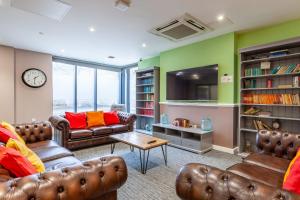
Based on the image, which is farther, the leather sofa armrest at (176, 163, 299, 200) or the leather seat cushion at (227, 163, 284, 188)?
the leather seat cushion at (227, 163, 284, 188)

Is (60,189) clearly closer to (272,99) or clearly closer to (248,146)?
(272,99)

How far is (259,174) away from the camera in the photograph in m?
1.70

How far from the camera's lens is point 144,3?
2.54 meters

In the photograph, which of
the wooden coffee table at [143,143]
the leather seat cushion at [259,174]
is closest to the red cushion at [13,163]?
the wooden coffee table at [143,143]

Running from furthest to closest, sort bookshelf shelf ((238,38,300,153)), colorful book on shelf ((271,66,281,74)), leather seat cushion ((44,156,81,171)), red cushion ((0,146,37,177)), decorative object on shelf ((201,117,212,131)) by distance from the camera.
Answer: decorative object on shelf ((201,117,212,131)) < colorful book on shelf ((271,66,281,74)) < bookshelf shelf ((238,38,300,153)) < leather seat cushion ((44,156,81,171)) < red cushion ((0,146,37,177))

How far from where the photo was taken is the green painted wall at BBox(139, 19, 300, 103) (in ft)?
10.6

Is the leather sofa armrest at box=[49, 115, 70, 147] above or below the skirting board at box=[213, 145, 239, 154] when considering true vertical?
above

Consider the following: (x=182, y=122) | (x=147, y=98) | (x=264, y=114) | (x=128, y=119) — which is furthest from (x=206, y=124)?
(x=147, y=98)

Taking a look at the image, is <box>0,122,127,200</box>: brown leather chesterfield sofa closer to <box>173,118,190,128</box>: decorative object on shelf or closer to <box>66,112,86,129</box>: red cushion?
<box>66,112,86,129</box>: red cushion

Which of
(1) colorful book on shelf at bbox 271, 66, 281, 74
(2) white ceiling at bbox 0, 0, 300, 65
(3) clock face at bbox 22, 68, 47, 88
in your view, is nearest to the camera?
(2) white ceiling at bbox 0, 0, 300, 65

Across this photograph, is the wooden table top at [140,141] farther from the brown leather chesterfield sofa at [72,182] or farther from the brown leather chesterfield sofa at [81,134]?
the brown leather chesterfield sofa at [72,182]

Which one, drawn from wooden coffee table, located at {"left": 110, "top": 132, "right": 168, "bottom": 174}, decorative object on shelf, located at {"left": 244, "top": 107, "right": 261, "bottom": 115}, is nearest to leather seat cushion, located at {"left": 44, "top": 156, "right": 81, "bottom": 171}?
wooden coffee table, located at {"left": 110, "top": 132, "right": 168, "bottom": 174}

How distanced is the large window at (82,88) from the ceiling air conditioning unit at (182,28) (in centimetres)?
377

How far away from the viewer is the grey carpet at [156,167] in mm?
2146
